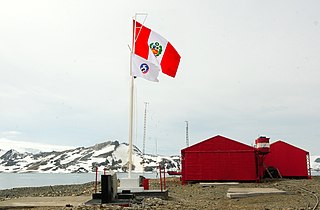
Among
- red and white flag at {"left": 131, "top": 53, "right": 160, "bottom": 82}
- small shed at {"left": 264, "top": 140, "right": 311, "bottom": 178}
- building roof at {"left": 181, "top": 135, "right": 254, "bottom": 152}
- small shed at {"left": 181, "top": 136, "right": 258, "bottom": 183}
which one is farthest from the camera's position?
small shed at {"left": 264, "top": 140, "right": 311, "bottom": 178}

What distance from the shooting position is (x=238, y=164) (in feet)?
107

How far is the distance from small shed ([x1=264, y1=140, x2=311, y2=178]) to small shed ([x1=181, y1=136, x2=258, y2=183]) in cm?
652

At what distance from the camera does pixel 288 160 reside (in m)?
38.1

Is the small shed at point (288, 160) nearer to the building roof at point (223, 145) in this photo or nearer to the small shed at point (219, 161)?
the small shed at point (219, 161)

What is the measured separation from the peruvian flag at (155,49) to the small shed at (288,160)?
2176 cm

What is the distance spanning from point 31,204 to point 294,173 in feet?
94.3

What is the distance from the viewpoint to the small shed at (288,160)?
124 ft

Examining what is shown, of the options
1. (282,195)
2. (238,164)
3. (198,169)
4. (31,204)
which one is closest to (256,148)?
(238,164)

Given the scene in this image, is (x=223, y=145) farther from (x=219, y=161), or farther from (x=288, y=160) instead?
(x=288, y=160)

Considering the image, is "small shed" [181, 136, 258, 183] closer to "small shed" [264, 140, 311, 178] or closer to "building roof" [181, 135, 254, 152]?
"building roof" [181, 135, 254, 152]

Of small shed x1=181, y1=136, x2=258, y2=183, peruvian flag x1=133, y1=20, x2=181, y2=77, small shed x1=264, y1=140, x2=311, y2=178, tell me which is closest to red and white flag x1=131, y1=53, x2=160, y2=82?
peruvian flag x1=133, y1=20, x2=181, y2=77

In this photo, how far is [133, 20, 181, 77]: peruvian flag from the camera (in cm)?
1942

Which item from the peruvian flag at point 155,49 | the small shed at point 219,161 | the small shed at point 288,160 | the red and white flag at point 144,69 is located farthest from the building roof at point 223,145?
the red and white flag at point 144,69

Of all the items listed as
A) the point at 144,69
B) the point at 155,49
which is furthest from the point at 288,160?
the point at 144,69
